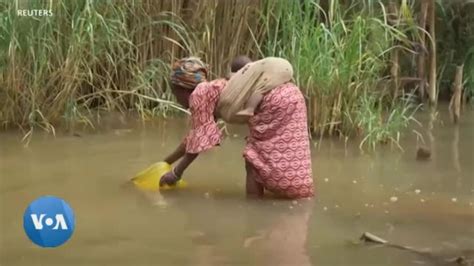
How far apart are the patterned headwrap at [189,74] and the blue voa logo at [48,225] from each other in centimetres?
116

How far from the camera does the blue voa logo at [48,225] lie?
11.5ft

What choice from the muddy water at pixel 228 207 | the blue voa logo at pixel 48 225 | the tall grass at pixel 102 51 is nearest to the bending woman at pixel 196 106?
the muddy water at pixel 228 207

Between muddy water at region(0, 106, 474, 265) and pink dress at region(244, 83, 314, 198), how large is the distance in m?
0.10

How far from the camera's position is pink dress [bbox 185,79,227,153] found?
15.2 feet

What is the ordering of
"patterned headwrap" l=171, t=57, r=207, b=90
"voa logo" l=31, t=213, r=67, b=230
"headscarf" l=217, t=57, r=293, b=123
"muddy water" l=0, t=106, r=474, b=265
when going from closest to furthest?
"voa logo" l=31, t=213, r=67, b=230, "muddy water" l=0, t=106, r=474, b=265, "headscarf" l=217, t=57, r=293, b=123, "patterned headwrap" l=171, t=57, r=207, b=90

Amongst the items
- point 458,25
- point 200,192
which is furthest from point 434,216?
point 458,25

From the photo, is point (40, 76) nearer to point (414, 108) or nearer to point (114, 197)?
point (114, 197)

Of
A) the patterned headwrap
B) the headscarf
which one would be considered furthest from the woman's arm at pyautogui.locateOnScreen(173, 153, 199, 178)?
the patterned headwrap

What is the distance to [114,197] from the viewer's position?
4711mm

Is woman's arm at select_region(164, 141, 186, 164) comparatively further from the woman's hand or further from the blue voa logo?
the blue voa logo

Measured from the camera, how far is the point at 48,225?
348 centimetres

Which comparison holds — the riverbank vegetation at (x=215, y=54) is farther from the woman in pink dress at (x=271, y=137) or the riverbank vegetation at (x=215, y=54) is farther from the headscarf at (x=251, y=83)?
the headscarf at (x=251, y=83)

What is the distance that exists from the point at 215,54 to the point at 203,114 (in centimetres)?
283

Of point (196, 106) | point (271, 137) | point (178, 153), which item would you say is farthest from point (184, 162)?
point (271, 137)
